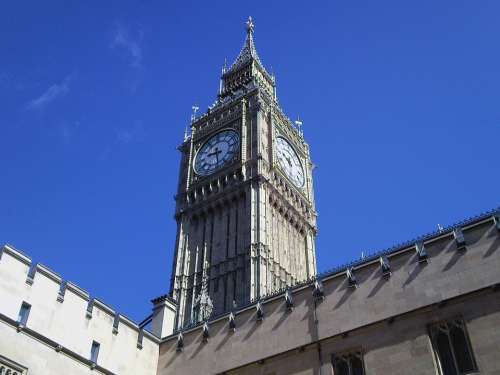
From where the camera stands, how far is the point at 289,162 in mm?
60656

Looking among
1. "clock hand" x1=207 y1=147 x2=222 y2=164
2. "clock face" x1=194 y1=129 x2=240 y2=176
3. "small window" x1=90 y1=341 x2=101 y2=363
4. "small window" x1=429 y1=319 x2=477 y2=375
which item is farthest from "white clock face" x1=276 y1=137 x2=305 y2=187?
"small window" x1=429 y1=319 x2=477 y2=375

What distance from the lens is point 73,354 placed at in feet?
70.3

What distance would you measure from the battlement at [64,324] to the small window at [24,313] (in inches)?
2.2

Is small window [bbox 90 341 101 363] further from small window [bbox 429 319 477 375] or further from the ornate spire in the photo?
the ornate spire

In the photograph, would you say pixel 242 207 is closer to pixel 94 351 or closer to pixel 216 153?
pixel 216 153

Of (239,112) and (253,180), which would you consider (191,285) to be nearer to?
(253,180)

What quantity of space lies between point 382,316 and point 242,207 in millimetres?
34197

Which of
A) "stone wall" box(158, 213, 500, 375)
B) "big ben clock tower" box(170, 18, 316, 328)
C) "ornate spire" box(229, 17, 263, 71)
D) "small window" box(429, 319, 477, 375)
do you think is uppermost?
"ornate spire" box(229, 17, 263, 71)

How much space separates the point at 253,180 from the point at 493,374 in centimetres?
3729

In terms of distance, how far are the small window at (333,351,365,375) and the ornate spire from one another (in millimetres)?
57246

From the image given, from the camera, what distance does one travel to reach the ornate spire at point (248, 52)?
74750 millimetres

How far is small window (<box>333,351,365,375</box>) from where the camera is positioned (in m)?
19.8

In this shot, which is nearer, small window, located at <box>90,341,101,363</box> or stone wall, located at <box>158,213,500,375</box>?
stone wall, located at <box>158,213,500,375</box>

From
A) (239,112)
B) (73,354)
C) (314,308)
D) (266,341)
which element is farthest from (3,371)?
(239,112)
